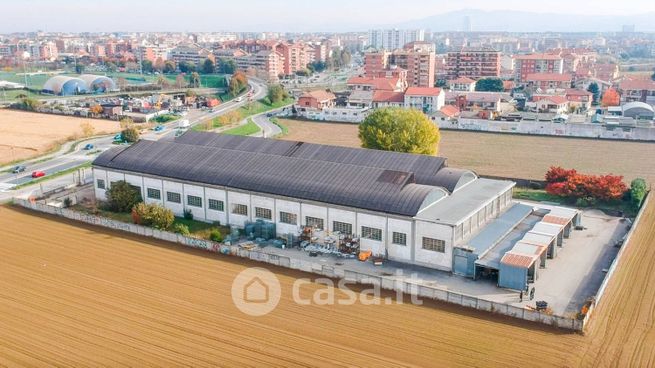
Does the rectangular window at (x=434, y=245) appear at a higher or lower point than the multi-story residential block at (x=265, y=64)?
lower

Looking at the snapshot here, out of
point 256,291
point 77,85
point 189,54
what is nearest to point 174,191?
point 256,291

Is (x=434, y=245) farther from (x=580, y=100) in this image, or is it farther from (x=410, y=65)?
(x=410, y=65)

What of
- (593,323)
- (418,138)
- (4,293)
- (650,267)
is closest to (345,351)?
(593,323)

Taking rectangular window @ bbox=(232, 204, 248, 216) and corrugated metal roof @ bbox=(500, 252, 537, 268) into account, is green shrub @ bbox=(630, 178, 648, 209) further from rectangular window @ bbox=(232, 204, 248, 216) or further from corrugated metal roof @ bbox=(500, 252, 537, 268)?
rectangular window @ bbox=(232, 204, 248, 216)

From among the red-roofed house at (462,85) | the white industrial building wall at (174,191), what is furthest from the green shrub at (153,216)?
the red-roofed house at (462,85)

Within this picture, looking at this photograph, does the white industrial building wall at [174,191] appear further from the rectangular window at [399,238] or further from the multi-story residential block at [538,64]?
the multi-story residential block at [538,64]

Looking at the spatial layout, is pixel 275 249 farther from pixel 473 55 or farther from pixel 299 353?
pixel 473 55

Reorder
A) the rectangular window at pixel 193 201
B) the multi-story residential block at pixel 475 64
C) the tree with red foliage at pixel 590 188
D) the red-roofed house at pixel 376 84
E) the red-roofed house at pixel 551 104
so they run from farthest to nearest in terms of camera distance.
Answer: the multi-story residential block at pixel 475 64 → the red-roofed house at pixel 376 84 → the red-roofed house at pixel 551 104 → the tree with red foliage at pixel 590 188 → the rectangular window at pixel 193 201

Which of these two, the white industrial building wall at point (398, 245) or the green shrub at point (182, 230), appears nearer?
the white industrial building wall at point (398, 245)
